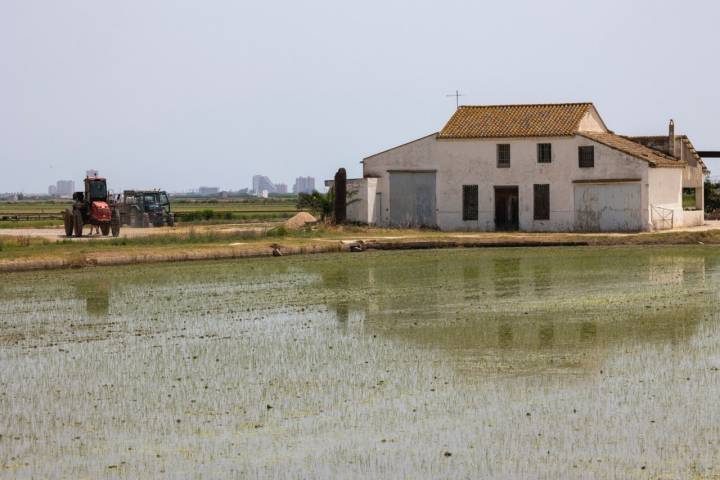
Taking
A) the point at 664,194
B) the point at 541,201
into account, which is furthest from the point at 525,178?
the point at 664,194

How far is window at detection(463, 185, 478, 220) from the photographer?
44812mm

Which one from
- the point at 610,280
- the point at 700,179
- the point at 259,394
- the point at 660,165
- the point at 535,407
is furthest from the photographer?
the point at 700,179

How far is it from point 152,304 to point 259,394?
31.2 feet

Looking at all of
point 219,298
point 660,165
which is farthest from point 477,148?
point 219,298

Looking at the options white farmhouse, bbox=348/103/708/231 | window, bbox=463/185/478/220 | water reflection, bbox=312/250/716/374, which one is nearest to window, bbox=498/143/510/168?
white farmhouse, bbox=348/103/708/231

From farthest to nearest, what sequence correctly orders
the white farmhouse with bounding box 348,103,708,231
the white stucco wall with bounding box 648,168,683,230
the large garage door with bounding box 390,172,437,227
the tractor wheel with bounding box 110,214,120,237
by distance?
the large garage door with bounding box 390,172,437,227, the tractor wheel with bounding box 110,214,120,237, the white farmhouse with bounding box 348,103,708,231, the white stucco wall with bounding box 648,168,683,230

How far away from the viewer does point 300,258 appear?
113 feet

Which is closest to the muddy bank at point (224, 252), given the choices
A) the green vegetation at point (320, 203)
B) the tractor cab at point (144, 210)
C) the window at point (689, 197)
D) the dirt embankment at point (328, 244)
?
the dirt embankment at point (328, 244)

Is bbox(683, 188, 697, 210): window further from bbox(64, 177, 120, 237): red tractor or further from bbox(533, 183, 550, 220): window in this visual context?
bbox(64, 177, 120, 237): red tractor

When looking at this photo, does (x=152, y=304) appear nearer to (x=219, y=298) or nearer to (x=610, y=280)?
(x=219, y=298)

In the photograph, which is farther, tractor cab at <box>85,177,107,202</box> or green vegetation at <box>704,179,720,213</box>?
green vegetation at <box>704,179,720,213</box>

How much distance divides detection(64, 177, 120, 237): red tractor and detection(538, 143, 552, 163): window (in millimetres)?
15784

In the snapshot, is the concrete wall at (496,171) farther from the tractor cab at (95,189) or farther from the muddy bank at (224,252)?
the tractor cab at (95,189)

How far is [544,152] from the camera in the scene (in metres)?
43.9
